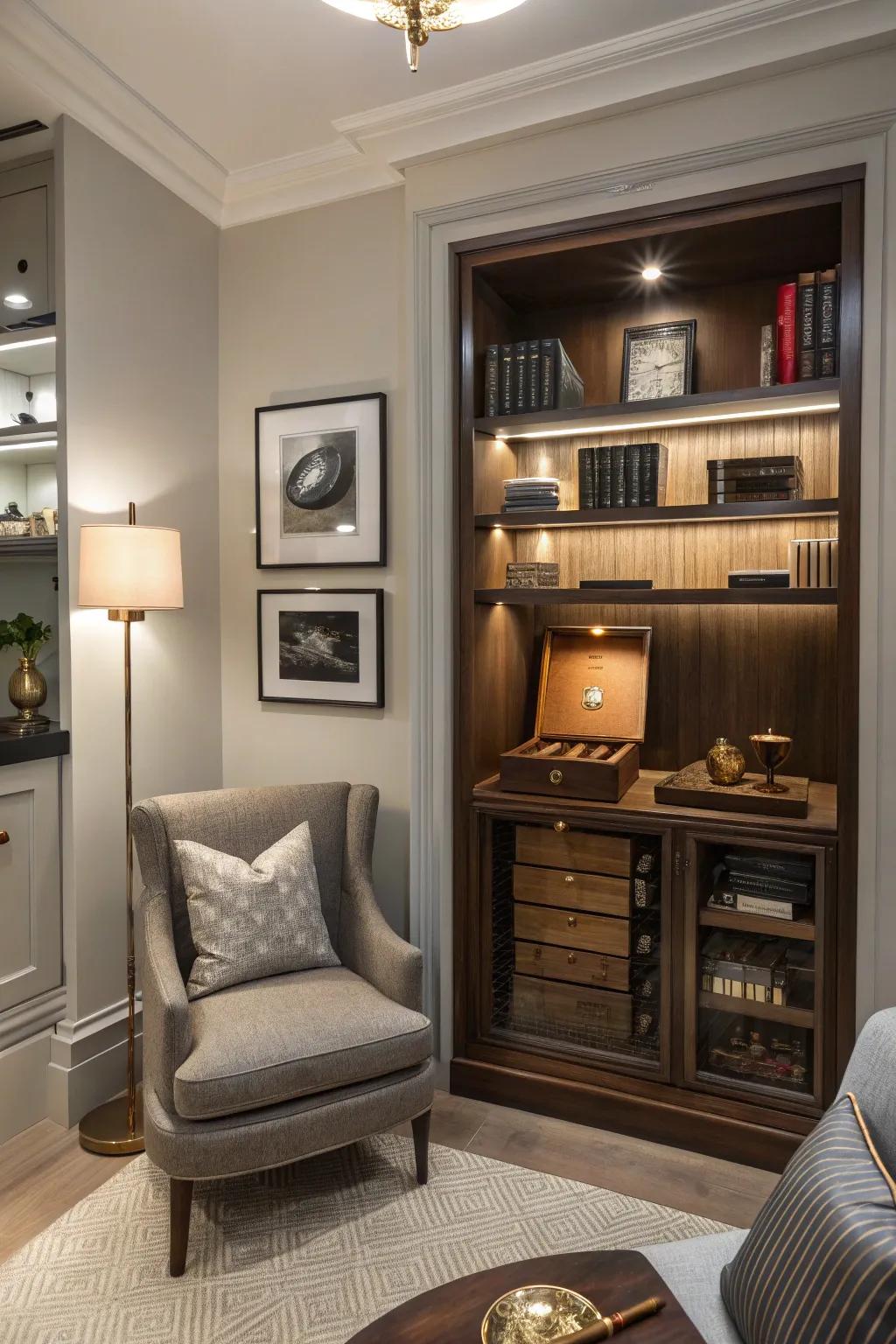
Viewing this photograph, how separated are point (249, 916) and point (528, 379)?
1.75 metres

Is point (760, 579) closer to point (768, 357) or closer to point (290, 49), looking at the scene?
point (768, 357)

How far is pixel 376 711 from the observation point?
2.94 m

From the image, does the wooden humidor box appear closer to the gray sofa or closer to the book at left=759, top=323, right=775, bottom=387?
the book at left=759, top=323, right=775, bottom=387

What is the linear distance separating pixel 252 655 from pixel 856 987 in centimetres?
217

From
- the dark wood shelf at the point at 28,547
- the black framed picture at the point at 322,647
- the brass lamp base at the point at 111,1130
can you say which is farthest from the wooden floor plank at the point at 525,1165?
the dark wood shelf at the point at 28,547

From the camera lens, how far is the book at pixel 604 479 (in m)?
2.57

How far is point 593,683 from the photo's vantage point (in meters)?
2.86

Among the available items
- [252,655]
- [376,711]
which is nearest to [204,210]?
[252,655]

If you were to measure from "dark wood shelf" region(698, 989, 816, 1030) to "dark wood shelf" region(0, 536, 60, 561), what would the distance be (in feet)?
7.54

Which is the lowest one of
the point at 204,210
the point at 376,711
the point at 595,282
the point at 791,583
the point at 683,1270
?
the point at 683,1270

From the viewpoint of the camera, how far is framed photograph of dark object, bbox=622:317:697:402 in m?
2.59

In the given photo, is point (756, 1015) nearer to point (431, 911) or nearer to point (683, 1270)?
point (431, 911)

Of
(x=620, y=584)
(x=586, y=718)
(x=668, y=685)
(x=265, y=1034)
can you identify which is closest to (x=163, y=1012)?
(x=265, y=1034)

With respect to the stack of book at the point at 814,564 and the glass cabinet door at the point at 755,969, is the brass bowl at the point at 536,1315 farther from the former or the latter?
the stack of book at the point at 814,564
